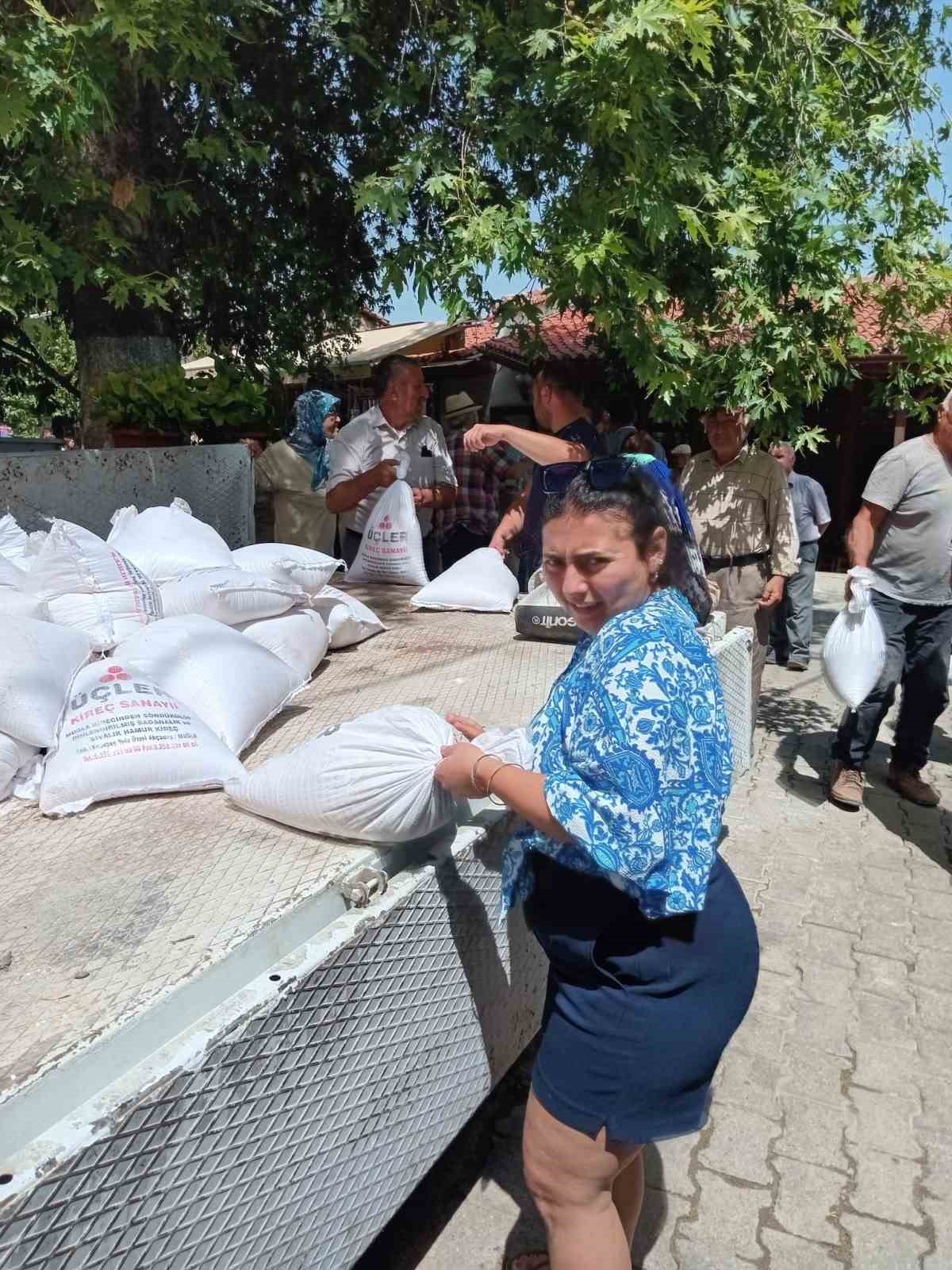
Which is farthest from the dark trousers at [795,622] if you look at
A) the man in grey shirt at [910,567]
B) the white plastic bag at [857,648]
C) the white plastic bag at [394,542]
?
the white plastic bag at [394,542]

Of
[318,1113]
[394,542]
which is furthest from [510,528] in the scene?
[318,1113]

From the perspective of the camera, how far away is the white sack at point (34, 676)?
1.90 meters

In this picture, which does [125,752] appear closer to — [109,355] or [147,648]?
[147,648]

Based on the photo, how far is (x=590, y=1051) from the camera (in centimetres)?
145

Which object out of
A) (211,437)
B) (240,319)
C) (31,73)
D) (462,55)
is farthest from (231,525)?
(240,319)

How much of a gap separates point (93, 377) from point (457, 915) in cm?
472

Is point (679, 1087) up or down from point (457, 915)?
down

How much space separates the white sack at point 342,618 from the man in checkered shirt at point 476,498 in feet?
5.37

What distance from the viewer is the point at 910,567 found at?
13.3ft

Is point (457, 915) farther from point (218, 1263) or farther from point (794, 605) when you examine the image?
point (794, 605)

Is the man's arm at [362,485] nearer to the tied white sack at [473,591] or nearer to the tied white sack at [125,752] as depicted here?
the tied white sack at [473,591]

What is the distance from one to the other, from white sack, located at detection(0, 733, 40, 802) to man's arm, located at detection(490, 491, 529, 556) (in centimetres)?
245

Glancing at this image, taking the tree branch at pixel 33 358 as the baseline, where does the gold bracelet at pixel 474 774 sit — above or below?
below

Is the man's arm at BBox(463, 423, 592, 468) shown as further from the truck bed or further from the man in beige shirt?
the man in beige shirt
